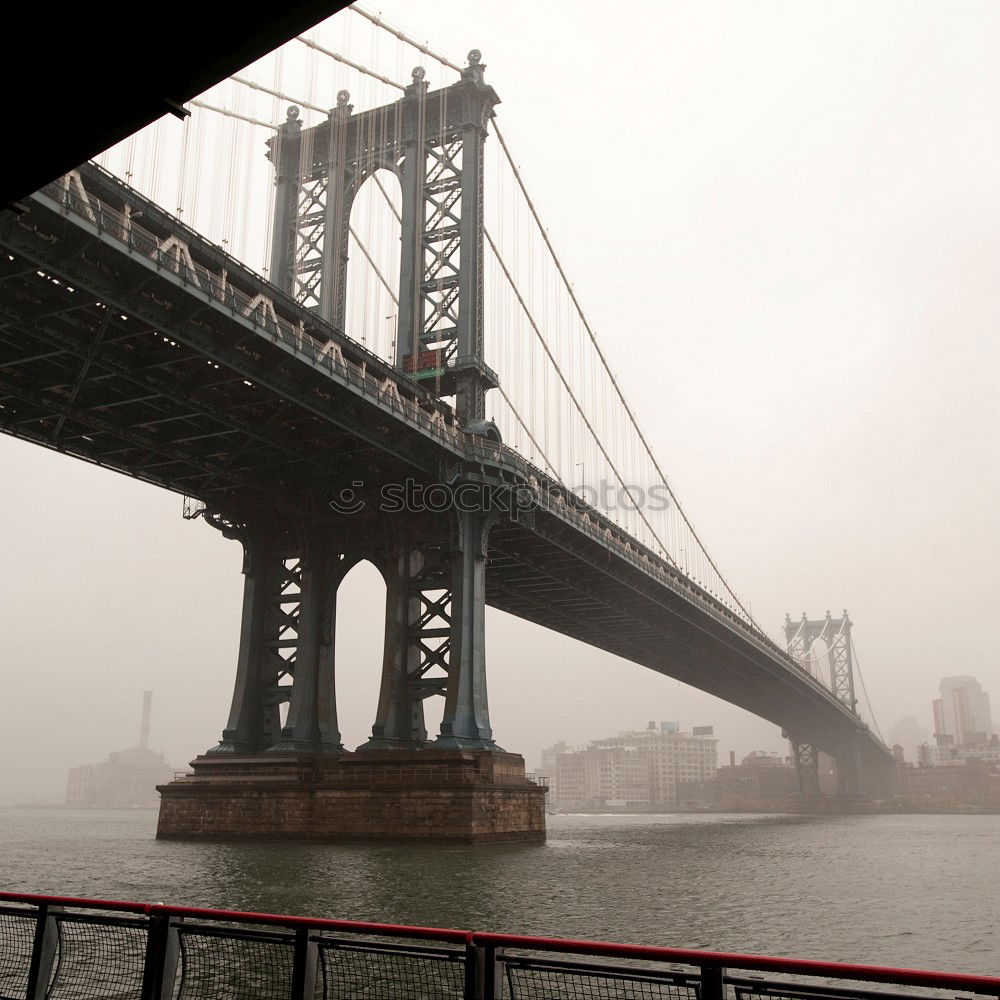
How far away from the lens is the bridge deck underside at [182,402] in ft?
98.5

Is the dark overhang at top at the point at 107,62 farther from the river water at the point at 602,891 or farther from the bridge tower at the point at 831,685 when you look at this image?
the bridge tower at the point at 831,685

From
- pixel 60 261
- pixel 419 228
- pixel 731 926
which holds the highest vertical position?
pixel 419 228

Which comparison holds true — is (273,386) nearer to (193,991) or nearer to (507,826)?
(507,826)

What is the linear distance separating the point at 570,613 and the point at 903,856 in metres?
31.3

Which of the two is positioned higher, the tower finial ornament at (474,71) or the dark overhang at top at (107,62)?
the tower finial ornament at (474,71)

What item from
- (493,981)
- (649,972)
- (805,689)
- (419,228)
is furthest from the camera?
(805,689)

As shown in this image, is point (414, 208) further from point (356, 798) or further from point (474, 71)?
point (356, 798)

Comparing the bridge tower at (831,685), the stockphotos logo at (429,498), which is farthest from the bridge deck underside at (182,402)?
the bridge tower at (831,685)

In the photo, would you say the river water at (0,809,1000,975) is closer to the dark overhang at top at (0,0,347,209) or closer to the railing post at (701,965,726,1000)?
the railing post at (701,965,726,1000)

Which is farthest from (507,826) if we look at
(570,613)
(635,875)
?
(570,613)

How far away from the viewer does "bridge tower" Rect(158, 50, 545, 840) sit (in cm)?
4091

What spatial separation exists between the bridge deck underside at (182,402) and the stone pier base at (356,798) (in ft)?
37.3

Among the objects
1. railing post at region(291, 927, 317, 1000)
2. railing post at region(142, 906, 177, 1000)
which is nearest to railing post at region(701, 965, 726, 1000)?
railing post at region(291, 927, 317, 1000)

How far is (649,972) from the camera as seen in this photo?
228 inches
